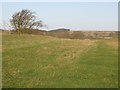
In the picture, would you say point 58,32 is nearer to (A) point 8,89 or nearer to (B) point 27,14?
(B) point 27,14

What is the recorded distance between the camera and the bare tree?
84750mm

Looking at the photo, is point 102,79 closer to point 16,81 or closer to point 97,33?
point 16,81

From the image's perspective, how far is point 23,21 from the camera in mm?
87500

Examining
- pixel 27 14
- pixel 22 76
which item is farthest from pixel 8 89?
pixel 27 14

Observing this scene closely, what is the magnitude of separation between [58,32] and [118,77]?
86.8 m

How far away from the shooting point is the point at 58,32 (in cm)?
9875

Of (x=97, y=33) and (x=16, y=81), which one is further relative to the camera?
(x=97, y=33)

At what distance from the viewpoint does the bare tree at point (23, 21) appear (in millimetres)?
84750

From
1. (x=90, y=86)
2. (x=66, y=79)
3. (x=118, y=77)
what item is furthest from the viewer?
(x=118, y=77)

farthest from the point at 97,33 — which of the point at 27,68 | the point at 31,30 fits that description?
the point at 27,68

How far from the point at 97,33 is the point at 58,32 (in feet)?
58.8

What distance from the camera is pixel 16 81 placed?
34.2 ft

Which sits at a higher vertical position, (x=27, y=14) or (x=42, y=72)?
(x=27, y=14)

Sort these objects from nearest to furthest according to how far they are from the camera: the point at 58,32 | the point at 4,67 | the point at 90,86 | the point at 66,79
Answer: the point at 90,86
the point at 66,79
the point at 4,67
the point at 58,32
